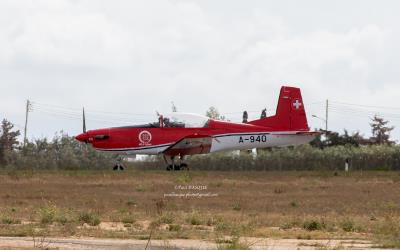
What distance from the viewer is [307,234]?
21.6m

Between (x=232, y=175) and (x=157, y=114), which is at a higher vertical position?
(x=157, y=114)

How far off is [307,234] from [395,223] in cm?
260

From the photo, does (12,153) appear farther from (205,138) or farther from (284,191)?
(284,191)

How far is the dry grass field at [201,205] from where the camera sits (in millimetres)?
22141

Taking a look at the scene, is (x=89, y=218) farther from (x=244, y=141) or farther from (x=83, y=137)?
(x=244, y=141)

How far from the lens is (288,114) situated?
5241cm

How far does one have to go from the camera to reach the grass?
22578mm

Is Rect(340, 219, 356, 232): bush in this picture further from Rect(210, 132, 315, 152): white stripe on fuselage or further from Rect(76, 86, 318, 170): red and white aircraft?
Rect(210, 132, 315, 152): white stripe on fuselage

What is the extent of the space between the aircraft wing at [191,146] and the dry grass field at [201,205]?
13.5 ft

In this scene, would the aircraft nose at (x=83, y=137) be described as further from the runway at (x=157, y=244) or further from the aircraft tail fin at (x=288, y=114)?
the runway at (x=157, y=244)

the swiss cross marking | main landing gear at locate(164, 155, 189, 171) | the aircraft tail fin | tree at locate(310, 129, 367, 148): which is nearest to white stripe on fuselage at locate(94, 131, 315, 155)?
the aircraft tail fin

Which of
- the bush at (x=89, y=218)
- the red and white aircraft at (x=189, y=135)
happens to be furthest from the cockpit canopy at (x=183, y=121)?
the bush at (x=89, y=218)

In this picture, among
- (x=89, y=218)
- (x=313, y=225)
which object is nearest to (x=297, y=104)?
(x=89, y=218)

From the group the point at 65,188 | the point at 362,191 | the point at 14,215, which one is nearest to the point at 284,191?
the point at 362,191
